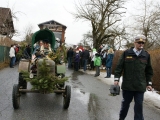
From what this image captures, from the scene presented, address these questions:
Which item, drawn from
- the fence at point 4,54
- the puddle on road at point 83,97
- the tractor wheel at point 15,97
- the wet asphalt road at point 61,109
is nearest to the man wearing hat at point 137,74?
Answer: the wet asphalt road at point 61,109

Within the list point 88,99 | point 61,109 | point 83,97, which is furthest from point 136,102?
point 83,97

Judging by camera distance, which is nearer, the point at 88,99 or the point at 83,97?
the point at 88,99

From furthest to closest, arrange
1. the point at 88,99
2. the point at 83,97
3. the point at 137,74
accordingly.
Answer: the point at 83,97 → the point at 88,99 → the point at 137,74

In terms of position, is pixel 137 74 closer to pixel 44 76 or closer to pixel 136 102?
pixel 136 102

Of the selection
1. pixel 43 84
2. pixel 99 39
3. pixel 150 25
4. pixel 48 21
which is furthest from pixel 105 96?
pixel 48 21

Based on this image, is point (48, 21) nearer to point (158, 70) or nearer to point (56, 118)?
point (158, 70)

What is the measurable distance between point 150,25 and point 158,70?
43.8ft

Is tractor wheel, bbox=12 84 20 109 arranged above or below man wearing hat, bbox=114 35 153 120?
below

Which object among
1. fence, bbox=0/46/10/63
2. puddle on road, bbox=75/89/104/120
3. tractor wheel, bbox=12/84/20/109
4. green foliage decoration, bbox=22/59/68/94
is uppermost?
fence, bbox=0/46/10/63

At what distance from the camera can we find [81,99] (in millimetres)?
8734

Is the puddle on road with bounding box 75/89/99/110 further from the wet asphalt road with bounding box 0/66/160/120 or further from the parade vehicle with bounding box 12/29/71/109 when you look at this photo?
the parade vehicle with bounding box 12/29/71/109

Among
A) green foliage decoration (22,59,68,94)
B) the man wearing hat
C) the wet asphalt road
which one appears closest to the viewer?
the man wearing hat

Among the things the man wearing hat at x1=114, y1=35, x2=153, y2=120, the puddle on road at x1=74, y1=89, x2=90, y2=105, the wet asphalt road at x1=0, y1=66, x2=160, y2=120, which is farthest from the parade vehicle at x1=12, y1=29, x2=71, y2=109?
the man wearing hat at x1=114, y1=35, x2=153, y2=120

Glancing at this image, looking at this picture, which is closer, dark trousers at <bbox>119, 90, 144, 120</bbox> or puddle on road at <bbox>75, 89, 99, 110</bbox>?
dark trousers at <bbox>119, 90, 144, 120</bbox>
